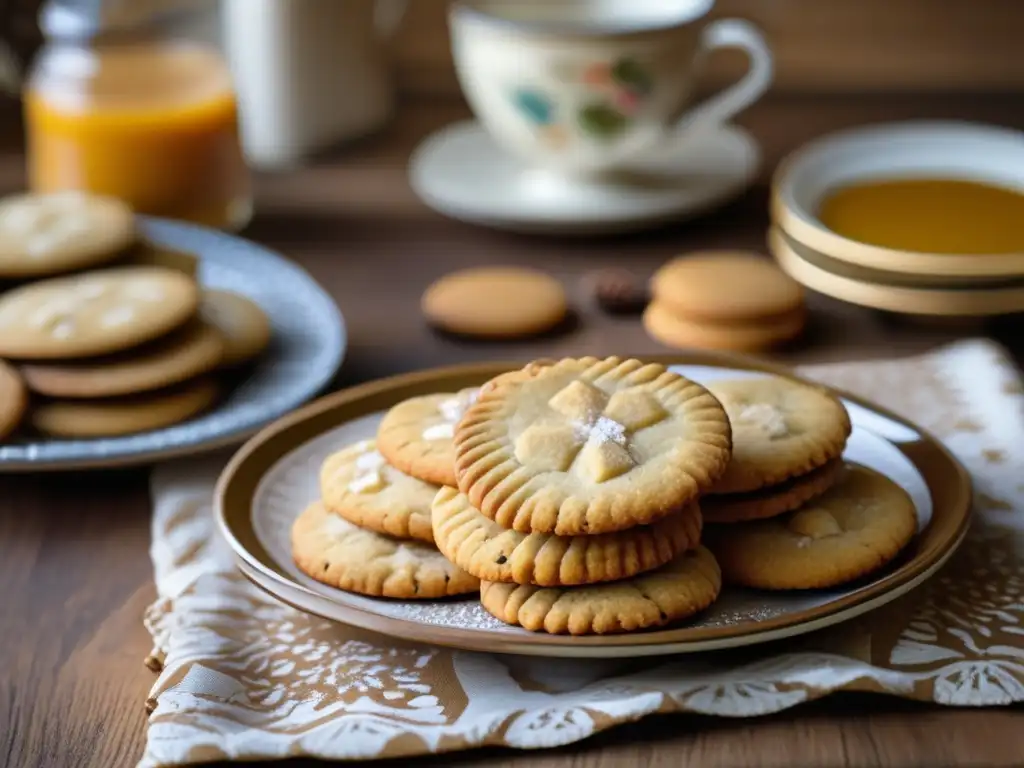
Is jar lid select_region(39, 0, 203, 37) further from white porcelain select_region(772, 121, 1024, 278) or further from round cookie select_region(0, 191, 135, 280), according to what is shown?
white porcelain select_region(772, 121, 1024, 278)

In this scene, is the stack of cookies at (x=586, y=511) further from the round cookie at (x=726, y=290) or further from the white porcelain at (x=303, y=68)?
the white porcelain at (x=303, y=68)

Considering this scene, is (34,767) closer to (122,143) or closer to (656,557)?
(656,557)

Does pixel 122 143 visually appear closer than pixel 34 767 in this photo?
No

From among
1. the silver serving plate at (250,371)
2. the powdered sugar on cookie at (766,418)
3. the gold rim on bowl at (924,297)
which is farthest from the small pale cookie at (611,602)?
the gold rim on bowl at (924,297)

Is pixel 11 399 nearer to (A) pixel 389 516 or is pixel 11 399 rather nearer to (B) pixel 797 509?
(A) pixel 389 516

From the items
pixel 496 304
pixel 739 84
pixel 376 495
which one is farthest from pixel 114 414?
pixel 739 84

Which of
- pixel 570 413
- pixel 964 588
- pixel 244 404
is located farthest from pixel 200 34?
pixel 964 588
